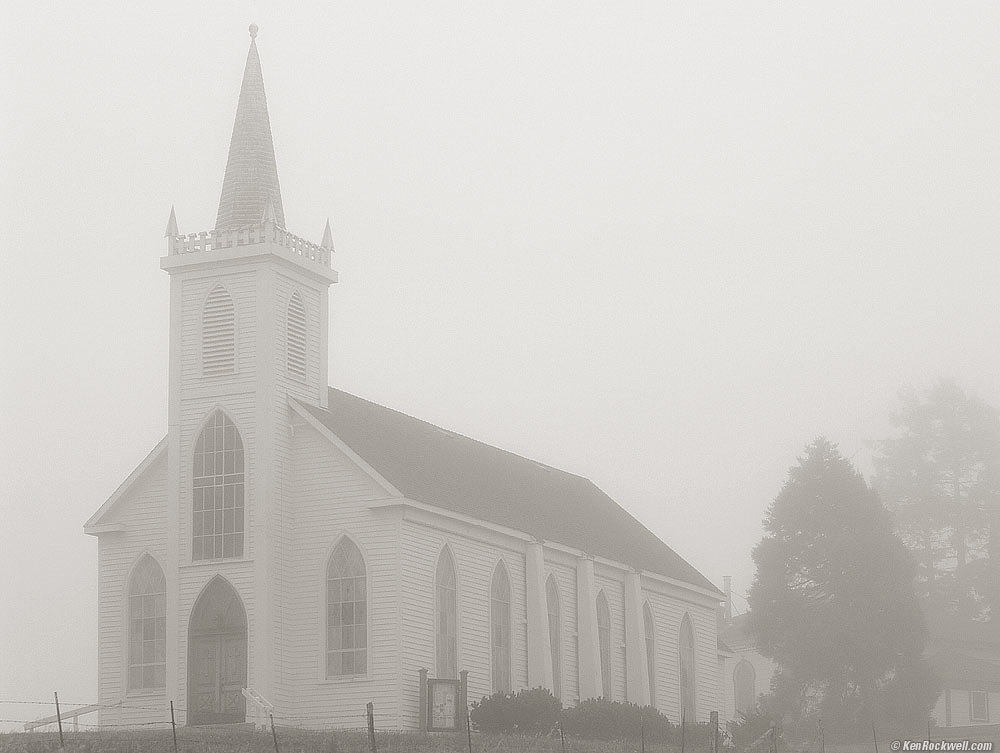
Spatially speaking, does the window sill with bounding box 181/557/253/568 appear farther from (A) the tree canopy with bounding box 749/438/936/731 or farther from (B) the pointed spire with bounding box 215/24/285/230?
(A) the tree canopy with bounding box 749/438/936/731

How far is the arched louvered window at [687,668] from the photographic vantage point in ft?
199

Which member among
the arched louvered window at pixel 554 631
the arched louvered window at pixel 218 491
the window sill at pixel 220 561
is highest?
the arched louvered window at pixel 218 491

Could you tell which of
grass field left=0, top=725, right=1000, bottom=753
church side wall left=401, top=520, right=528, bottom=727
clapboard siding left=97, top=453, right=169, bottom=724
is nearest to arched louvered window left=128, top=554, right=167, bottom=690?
clapboard siding left=97, top=453, right=169, bottom=724

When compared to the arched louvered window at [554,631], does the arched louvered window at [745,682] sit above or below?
below

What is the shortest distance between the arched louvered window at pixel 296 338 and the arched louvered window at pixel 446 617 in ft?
20.2

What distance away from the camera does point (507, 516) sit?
51.7 meters

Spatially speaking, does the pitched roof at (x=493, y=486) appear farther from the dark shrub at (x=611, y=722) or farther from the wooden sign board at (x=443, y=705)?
the dark shrub at (x=611, y=722)

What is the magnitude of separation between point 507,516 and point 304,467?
7336 millimetres

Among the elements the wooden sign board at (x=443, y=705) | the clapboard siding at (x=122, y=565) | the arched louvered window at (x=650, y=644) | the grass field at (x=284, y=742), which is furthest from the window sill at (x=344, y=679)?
the arched louvered window at (x=650, y=644)

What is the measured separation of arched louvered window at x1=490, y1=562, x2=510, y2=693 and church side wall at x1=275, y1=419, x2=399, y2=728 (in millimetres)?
5371

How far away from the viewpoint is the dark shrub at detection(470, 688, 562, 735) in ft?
148

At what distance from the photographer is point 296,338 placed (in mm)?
48062

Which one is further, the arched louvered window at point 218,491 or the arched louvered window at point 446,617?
the arched louvered window at point 446,617

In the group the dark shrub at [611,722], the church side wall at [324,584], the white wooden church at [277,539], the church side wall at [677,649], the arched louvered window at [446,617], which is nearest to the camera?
the church side wall at [324,584]
